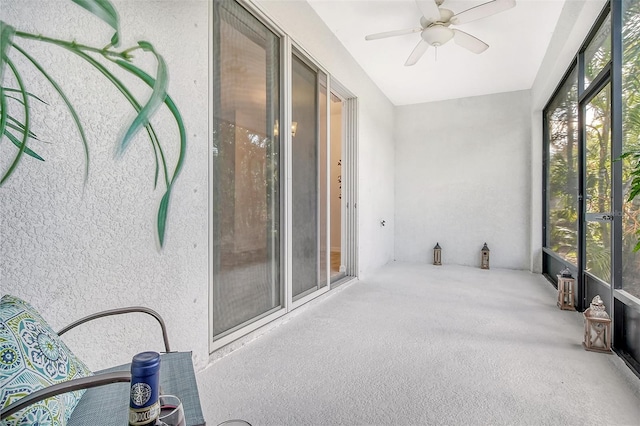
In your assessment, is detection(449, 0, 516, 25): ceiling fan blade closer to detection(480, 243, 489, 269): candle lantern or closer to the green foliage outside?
the green foliage outside

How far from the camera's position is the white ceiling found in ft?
10.8

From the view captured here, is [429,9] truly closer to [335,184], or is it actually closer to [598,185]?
[598,185]

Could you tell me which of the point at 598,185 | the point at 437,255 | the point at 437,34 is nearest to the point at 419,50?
the point at 437,34

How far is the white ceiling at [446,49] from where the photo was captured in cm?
330

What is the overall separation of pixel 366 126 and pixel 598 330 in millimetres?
3512

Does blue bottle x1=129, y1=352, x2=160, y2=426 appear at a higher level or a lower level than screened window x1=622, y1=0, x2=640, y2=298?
lower

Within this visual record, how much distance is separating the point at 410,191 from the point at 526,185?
1827 mm

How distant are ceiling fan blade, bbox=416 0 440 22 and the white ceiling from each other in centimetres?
31

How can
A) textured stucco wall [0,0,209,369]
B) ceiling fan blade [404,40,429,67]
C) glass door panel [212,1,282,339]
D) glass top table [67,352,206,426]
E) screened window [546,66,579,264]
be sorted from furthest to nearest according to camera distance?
screened window [546,66,579,264] < ceiling fan blade [404,40,429,67] < glass door panel [212,1,282,339] < textured stucco wall [0,0,209,369] < glass top table [67,352,206,426]

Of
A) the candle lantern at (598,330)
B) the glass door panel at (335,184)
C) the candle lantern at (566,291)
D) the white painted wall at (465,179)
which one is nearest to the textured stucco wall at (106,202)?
the candle lantern at (598,330)

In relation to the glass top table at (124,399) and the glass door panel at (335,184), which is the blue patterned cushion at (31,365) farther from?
the glass door panel at (335,184)

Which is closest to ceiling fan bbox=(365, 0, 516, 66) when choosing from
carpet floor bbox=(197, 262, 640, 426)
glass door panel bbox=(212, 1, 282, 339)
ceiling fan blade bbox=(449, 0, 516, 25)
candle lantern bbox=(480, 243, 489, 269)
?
ceiling fan blade bbox=(449, 0, 516, 25)

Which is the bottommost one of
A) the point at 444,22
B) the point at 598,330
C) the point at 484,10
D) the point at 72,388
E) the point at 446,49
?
the point at 598,330

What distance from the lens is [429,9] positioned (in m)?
2.85
